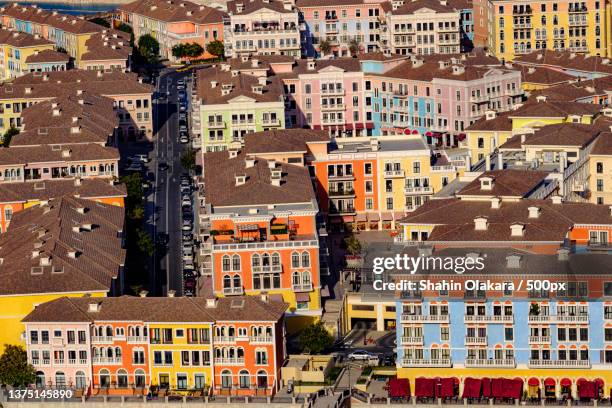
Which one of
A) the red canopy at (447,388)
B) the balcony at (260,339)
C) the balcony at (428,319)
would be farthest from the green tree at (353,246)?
the red canopy at (447,388)

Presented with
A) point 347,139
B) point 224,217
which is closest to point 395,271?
point 224,217

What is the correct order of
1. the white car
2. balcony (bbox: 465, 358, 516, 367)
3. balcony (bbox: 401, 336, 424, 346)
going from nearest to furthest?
balcony (bbox: 465, 358, 516, 367) < balcony (bbox: 401, 336, 424, 346) < the white car

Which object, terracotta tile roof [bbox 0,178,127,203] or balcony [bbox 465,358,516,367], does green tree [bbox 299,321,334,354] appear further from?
terracotta tile roof [bbox 0,178,127,203]

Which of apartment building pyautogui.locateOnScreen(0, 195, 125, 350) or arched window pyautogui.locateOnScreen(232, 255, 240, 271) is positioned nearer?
apartment building pyautogui.locateOnScreen(0, 195, 125, 350)

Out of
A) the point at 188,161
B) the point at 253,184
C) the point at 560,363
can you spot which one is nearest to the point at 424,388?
the point at 560,363

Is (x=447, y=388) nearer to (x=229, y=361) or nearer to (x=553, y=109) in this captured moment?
(x=229, y=361)

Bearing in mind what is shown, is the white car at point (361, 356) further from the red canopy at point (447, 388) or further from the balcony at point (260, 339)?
the red canopy at point (447, 388)

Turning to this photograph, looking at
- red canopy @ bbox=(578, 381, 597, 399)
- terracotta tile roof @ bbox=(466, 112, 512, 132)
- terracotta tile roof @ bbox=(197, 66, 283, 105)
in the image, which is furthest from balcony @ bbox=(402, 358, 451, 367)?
terracotta tile roof @ bbox=(197, 66, 283, 105)
